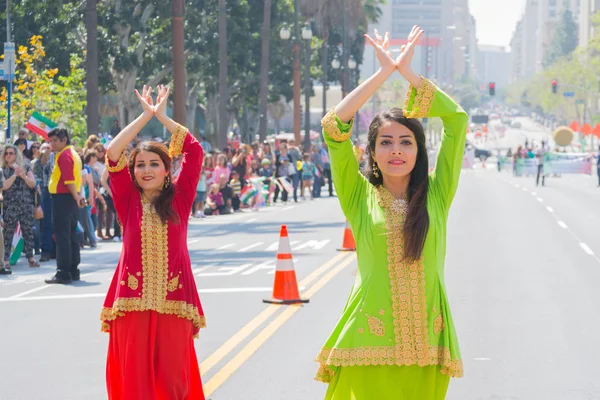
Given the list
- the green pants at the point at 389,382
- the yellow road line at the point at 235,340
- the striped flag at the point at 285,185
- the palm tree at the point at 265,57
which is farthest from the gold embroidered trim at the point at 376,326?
the palm tree at the point at 265,57

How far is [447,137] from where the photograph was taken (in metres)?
5.55

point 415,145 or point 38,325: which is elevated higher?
point 415,145

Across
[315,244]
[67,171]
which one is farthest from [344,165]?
[315,244]

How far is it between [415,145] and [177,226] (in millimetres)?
2302

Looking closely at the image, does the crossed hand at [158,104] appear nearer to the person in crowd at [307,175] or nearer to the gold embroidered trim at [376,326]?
the gold embroidered trim at [376,326]

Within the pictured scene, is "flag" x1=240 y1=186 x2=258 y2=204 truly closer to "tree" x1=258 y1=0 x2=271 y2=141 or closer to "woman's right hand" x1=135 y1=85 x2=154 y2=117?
"tree" x1=258 y1=0 x2=271 y2=141

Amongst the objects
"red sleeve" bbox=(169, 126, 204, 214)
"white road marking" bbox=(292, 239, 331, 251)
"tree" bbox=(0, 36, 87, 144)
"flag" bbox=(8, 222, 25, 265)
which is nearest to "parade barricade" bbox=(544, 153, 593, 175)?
"tree" bbox=(0, 36, 87, 144)

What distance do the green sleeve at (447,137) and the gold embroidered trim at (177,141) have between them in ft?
7.36

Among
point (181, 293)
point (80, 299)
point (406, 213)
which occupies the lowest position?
point (80, 299)

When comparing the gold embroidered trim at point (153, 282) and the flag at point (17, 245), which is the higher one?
the gold embroidered trim at point (153, 282)

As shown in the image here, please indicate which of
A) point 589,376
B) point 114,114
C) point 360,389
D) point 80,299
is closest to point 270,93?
point 114,114

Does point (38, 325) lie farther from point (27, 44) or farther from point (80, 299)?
point (27, 44)

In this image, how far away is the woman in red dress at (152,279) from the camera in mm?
7121

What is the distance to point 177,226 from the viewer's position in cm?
740
